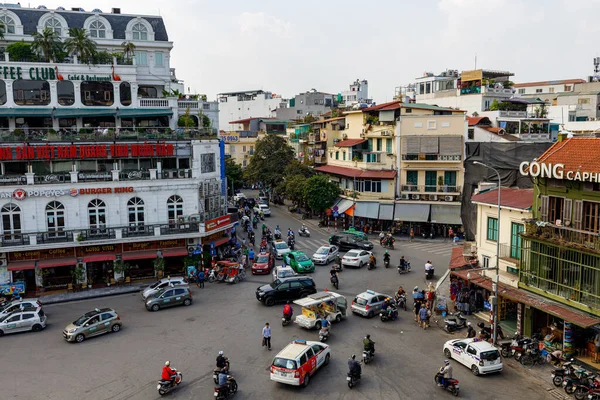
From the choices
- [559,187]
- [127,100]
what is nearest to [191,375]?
[559,187]

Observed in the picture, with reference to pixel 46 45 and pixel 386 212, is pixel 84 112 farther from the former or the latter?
pixel 386 212

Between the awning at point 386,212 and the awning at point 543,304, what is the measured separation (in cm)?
2509

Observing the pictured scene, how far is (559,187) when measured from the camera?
26.0m

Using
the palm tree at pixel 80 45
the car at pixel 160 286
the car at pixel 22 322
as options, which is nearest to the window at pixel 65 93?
the palm tree at pixel 80 45

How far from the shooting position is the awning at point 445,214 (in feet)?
176

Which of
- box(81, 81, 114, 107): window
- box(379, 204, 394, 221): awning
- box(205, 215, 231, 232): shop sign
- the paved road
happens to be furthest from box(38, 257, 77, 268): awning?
box(379, 204, 394, 221): awning

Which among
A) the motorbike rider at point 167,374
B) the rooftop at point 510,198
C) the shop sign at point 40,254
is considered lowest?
the motorbike rider at point 167,374

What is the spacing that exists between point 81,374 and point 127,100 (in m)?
27.3

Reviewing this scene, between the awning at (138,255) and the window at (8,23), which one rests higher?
the window at (8,23)

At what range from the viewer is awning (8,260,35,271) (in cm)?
3664

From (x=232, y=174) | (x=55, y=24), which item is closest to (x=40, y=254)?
(x=55, y=24)

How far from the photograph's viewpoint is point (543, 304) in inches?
1001

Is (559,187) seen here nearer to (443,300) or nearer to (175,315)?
(443,300)

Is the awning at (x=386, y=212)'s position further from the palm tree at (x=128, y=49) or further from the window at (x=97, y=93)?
the palm tree at (x=128, y=49)
